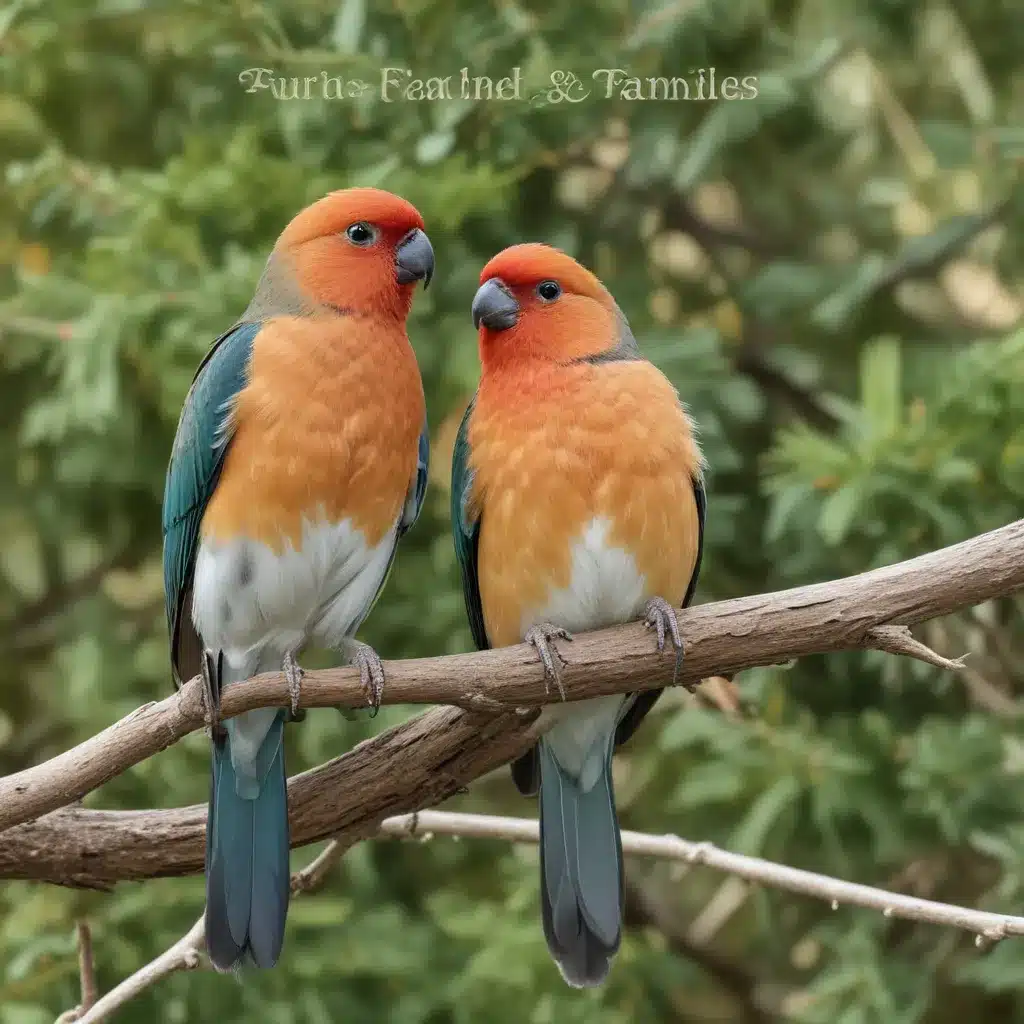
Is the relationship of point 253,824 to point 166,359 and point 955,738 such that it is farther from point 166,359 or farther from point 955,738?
point 955,738

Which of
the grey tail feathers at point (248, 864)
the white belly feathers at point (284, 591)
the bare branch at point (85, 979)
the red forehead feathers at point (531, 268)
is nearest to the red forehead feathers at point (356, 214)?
the red forehead feathers at point (531, 268)

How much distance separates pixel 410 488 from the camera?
3332mm

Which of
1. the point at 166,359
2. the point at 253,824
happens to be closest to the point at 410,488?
the point at 253,824

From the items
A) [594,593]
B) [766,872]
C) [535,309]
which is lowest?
[766,872]

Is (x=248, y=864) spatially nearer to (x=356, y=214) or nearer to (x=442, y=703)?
(x=442, y=703)

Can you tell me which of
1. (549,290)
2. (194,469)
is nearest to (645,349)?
(549,290)

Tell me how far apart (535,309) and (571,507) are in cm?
49

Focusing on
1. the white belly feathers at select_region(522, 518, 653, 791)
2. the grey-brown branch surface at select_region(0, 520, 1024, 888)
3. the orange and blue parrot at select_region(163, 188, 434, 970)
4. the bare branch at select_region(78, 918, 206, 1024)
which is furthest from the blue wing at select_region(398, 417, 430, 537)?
the bare branch at select_region(78, 918, 206, 1024)

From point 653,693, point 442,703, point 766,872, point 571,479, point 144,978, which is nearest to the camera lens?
point 442,703

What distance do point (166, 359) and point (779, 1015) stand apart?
350 centimetres

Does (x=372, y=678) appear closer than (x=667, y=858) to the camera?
Yes

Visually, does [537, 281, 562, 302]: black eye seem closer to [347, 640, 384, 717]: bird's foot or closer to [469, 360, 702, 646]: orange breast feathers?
[469, 360, 702, 646]: orange breast feathers

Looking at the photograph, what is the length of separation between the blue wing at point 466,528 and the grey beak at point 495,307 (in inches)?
8.7

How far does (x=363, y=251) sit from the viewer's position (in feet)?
10.7
